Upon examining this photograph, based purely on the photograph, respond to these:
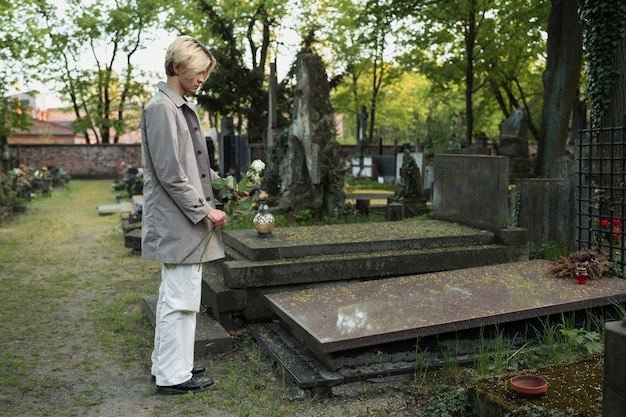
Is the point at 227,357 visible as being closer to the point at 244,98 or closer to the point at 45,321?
the point at 45,321

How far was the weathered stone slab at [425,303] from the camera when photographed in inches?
161

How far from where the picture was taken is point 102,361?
4.72 metres

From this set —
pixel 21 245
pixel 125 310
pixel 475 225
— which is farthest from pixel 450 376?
pixel 21 245

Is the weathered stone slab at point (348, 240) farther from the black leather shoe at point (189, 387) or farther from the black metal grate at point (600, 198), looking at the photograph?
the black leather shoe at point (189, 387)

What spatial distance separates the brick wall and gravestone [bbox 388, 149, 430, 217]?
21244mm

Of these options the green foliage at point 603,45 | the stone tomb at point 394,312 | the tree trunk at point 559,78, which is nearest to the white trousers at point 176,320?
the stone tomb at point 394,312

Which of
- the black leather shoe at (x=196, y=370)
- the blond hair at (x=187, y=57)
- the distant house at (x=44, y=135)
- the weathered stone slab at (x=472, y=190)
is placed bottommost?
the black leather shoe at (x=196, y=370)

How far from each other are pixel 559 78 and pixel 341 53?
68.1 ft

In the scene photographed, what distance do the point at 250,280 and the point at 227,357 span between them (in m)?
0.73

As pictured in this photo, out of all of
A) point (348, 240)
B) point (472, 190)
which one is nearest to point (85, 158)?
point (472, 190)

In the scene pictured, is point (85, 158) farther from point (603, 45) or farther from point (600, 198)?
point (600, 198)

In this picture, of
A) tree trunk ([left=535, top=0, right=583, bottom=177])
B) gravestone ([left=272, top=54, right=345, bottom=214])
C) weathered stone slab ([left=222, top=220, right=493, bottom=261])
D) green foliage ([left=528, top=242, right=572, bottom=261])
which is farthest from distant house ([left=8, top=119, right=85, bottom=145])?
green foliage ([left=528, top=242, right=572, bottom=261])

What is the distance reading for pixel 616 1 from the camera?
767 cm

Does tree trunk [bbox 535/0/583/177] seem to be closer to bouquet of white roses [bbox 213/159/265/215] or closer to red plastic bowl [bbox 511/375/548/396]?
bouquet of white roses [bbox 213/159/265/215]
